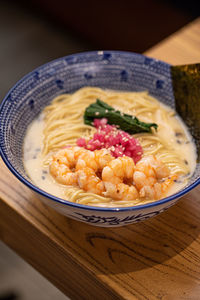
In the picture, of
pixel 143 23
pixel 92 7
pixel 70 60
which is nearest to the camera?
pixel 70 60

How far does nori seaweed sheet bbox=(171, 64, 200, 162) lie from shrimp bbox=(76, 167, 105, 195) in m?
0.54

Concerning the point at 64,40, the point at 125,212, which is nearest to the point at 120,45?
the point at 64,40

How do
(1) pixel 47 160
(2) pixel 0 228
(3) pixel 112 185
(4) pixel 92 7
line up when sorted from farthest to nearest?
(4) pixel 92 7, (2) pixel 0 228, (1) pixel 47 160, (3) pixel 112 185

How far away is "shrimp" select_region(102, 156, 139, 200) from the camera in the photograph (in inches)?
54.6

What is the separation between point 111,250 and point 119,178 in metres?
0.27

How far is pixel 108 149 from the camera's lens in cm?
161

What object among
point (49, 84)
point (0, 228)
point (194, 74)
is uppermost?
point (49, 84)

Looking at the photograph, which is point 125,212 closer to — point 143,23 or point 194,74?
point 194,74

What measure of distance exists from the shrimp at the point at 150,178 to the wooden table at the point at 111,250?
0.41ft

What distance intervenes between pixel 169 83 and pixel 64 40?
2.99 m

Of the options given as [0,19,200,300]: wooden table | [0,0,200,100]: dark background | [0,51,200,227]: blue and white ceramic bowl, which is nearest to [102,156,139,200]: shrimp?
[0,19,200,300]: wooden table

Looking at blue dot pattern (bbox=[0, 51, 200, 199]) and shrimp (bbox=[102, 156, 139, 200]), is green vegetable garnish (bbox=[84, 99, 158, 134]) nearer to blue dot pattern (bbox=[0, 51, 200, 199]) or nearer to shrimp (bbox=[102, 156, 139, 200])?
blue dot pattern (bbox=[0, 51, 200, 199])

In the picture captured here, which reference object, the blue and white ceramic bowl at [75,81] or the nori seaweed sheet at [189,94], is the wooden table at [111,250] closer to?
the blue and white ceramic bowl at [75,81]

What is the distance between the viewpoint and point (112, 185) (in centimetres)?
139
